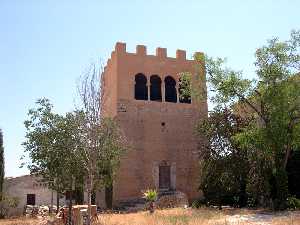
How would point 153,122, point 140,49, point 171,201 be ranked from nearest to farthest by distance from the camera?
point 171,201 → point 153,122 → point 140,49

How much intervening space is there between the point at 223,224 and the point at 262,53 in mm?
9339

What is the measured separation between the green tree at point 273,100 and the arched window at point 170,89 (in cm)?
1030

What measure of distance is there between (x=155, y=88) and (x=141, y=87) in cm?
113

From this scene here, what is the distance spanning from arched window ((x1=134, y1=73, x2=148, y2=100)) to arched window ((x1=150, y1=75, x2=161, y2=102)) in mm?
617

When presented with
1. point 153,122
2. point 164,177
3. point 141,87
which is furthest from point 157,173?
point 141,87

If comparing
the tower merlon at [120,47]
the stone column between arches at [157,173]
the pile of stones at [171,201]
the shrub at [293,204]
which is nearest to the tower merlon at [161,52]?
the tower merlon at [120,47]

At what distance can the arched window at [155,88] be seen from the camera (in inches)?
1248

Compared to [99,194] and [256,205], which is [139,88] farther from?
[256,205]

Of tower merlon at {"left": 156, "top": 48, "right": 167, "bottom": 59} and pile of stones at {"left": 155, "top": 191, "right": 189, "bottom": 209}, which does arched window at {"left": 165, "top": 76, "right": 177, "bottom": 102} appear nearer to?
tower merlon at {"left": 156, "top": 48, "right": 167, "bottom": 59}

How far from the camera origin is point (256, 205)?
76.4 ft

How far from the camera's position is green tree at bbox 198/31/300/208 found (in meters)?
19.8

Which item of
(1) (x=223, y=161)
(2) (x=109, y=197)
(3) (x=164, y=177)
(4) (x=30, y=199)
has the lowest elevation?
(4) (x=30, y=199)

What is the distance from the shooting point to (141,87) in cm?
3125

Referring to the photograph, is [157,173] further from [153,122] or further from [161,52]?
[161,52]
